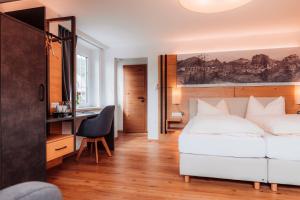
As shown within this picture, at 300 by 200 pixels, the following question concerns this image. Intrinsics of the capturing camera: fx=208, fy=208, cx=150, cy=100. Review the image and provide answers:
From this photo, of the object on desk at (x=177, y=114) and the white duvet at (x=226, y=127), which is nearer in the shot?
the white duvet at (x=226, y=127)

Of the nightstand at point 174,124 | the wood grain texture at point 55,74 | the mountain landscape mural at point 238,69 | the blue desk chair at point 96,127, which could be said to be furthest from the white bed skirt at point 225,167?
the mountain landscape mural at point 238,69

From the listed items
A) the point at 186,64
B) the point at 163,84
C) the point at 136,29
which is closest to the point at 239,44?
the point at 186,64

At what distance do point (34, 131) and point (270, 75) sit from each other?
170 inches

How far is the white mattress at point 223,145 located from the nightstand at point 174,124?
90.6 inches

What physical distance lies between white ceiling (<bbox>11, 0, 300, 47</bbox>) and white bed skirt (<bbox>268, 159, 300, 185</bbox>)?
215cm

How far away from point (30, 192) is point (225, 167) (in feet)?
6.90

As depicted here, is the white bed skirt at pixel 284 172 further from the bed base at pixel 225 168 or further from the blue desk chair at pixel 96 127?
the blue desk chair at pixel 96 127

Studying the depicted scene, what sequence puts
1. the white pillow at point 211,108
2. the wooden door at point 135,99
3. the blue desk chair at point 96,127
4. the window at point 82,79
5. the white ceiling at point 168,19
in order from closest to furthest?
the white ceiling at point 168,19 → the blue desk chair at point 96,127 → the white pillow at point 211,108 → the window at point 82,79 → the wooden door at point 135,99

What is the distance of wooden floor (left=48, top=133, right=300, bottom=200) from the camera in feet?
7.02

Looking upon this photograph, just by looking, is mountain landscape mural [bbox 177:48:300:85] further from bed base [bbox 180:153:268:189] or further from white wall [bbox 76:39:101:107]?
bed base [bbox 180:153:268:189]

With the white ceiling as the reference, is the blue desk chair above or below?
below

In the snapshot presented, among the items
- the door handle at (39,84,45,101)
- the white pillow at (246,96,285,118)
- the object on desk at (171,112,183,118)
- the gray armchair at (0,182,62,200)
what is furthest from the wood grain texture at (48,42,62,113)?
the white pillow at (246,96,285,118)

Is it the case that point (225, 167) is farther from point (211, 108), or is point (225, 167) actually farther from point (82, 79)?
point (82, 79)

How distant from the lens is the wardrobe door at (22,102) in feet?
5.98
